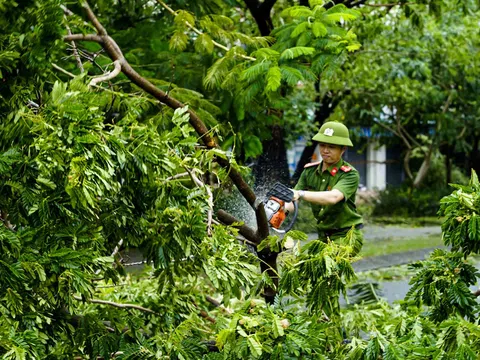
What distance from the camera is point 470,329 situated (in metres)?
3.97

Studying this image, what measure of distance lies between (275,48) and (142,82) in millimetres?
1290

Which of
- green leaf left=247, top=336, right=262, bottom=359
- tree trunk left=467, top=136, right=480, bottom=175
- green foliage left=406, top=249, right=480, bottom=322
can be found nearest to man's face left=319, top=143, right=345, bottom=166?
green foliage left=406, top=249, right=480, bottom=322

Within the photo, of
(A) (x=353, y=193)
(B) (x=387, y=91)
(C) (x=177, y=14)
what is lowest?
(B) (x=387, y=91)

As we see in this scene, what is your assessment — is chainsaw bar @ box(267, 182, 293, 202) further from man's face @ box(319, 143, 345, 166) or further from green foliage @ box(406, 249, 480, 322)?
green foliage @ box(406, 249, 480, 322)

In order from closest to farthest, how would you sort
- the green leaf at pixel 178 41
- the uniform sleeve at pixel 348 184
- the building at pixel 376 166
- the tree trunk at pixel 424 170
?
the uniform sleeve at pixel 348 184
the green leaf at pixel 178 41
the tree trunk at pixel 424 170
the building at pixel 376 166

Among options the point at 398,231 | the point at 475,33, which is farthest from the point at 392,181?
the point at 475,33

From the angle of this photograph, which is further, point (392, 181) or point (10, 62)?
point (392, 181)

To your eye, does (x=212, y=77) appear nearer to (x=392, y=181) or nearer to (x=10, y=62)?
(x=10, y=62)

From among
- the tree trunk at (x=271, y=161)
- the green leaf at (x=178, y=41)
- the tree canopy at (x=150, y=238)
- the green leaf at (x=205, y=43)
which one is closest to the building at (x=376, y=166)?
the tree trunk at (x=271, y=161)

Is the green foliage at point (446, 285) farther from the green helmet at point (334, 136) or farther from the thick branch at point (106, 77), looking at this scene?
the thick branch at point (106, 77)

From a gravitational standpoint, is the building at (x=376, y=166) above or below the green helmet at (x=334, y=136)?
below

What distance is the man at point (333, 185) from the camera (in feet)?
18.8

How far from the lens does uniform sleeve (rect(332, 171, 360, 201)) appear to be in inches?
225

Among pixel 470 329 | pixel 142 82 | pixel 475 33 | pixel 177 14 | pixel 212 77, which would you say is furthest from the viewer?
pixel 475 33
